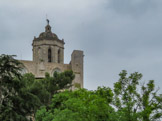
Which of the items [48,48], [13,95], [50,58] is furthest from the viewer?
[50,58]

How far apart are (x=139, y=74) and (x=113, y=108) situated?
2.39 meters

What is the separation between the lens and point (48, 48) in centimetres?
4341

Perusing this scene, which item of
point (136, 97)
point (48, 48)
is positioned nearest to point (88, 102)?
point (136, 97)

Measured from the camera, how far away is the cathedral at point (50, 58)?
38688 millimetres

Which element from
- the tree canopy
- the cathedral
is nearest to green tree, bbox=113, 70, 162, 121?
the tree canopy

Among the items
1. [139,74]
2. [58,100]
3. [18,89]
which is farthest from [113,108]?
[18,89]

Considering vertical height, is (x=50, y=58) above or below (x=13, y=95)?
above

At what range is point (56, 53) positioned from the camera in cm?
4347

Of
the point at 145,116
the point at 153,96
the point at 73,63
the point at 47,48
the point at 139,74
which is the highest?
the point at 47,48

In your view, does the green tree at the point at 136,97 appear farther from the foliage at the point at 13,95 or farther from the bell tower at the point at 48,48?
the bell tower at the point at 48,48

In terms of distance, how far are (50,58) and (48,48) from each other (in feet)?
4.67

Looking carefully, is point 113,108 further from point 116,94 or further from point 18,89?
point 18,89

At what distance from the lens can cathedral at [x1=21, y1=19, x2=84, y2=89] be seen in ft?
127

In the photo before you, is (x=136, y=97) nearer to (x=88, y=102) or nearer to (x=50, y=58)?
(x=88, y=102)
